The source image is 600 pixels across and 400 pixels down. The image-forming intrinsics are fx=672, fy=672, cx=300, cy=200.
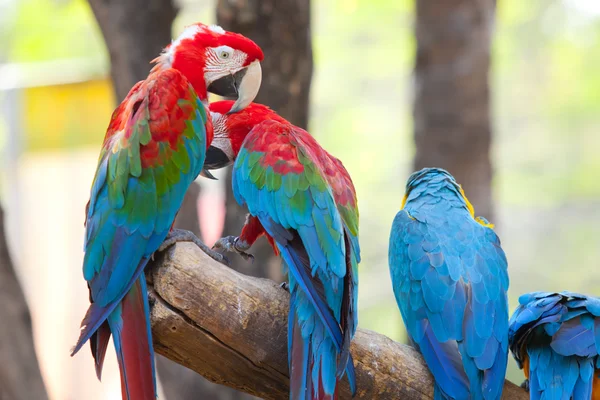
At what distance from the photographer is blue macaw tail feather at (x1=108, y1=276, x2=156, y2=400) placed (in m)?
1.46

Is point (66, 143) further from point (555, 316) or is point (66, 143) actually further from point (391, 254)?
point (555, 316)

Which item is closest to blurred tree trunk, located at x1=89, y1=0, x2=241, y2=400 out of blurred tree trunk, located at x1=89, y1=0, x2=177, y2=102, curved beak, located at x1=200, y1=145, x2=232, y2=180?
blurred tree trunk, located at x1=89, y1=0, x2=177, y2=102

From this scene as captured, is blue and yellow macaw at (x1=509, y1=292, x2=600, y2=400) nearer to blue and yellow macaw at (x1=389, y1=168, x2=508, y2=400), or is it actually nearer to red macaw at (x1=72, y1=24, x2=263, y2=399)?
blue and yellow macaw at (x1=389, y1=168, x2=508, y2=400)

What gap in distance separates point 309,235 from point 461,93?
225 centimetres

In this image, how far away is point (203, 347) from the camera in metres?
1.62

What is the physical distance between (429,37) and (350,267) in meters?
2.29

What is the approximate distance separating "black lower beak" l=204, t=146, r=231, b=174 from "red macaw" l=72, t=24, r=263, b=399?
0.24m

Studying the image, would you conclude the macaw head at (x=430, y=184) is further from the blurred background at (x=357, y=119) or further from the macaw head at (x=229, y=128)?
the blurred background at (x=357, y=119)

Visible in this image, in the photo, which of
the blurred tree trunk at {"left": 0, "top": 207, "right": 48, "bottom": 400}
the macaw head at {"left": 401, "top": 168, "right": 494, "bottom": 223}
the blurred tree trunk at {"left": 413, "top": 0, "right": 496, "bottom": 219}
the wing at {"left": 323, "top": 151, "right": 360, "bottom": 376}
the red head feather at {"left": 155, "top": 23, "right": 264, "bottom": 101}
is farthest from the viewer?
the blurred tree trunk at {"left": 413, "top": 0, "right": 496, "bottom": 219}

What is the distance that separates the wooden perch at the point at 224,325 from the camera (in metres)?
1.59

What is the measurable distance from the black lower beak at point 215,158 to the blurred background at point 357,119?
0.85 m

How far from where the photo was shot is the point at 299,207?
63.5 inches

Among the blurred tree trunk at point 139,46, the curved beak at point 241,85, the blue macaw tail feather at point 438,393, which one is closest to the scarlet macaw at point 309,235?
the curved beak at point 241,85

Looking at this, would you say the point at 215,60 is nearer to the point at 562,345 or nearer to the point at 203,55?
the point at 203,55
